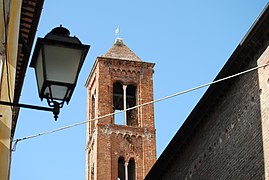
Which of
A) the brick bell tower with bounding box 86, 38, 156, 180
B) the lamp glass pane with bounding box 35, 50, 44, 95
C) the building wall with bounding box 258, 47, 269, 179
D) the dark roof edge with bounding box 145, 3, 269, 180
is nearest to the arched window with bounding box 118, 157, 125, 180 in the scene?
the brick bell tower with bounding box 86, 38, 156, 180

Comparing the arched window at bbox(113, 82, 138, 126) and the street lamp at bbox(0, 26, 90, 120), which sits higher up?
the arched window at bbox(113, 82, 138, 126)

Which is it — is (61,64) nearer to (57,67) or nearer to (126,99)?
(57,67)

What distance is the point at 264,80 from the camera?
37.1 feet

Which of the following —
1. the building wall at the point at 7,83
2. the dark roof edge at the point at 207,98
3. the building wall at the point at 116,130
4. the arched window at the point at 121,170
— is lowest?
the building wall at the point at 7,83

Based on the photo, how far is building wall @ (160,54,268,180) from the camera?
11516mm

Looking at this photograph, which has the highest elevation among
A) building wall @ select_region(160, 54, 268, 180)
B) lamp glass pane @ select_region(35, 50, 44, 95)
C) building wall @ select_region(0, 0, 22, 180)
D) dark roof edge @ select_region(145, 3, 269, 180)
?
dark roof edge @ select_region(145, 3, 269, 180)

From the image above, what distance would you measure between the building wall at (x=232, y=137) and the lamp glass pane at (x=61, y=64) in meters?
7.50

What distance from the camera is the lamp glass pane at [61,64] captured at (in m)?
4.17

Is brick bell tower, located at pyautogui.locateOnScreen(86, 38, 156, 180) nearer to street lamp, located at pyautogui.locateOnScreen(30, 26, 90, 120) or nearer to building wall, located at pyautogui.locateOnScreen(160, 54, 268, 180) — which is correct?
building wall, located at pyautogui.locateOnScreen(160, 54, 268, 180)

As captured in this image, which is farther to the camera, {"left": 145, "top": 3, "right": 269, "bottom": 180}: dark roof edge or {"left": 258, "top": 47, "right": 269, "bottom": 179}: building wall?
{"left": 145, "top": 3, "right": 269, "bottom": 180}: dark roof edge

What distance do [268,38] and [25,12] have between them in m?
4.73

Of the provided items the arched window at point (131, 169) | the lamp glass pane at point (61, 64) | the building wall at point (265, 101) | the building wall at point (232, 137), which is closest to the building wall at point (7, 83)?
the lamp glass pane at point (61, 64)

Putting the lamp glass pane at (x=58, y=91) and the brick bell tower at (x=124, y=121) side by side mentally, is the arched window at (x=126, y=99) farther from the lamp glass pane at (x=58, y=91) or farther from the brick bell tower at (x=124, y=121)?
the lamp glass pane at (x=58, y=91)

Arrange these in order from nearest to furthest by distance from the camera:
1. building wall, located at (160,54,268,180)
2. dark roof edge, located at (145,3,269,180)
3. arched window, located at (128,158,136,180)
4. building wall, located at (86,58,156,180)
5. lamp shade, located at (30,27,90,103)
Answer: lamp shade, located at (30,27,90,103) → dark roof edge, located at (145,3,269,180) → building wall, located at (160,54,268,180) → building wall, located at (86,58,156,180) → arched window, located at (128,158,136,180)
